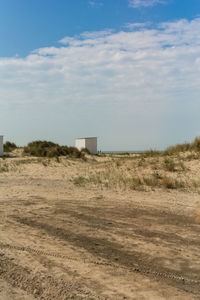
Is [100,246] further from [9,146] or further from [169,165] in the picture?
[9,146]

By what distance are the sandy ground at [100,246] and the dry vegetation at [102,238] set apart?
0.05ft

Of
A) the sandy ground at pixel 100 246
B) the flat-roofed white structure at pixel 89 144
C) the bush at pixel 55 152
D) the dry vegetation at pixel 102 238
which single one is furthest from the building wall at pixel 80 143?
the sandy ground at pixel 100 246

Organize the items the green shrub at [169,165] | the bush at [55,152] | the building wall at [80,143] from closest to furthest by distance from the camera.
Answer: the green shrub at [169,165] → the bush at [55,152] → the building wall at [80,143]

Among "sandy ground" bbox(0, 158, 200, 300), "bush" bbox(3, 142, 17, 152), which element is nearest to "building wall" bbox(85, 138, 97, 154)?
"bush" bbox(3, 142, 17, 152)

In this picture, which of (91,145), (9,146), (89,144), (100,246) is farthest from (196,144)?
(9,146)

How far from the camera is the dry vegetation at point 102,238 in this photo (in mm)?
5965

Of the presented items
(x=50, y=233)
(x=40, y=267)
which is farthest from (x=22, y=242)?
(x=40, y=267)

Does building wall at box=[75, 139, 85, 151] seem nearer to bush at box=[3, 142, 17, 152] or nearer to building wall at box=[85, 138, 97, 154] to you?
building wall at box=[85, 138, 97, 154]

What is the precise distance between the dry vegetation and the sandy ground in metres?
0.02

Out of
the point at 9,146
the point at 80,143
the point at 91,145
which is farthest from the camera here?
the point at 9,146

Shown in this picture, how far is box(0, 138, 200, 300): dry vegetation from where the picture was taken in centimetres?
596

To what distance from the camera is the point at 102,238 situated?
343 inches

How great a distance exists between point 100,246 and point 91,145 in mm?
34618

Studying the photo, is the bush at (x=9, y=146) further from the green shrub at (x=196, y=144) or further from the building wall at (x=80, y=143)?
the green shrub at (x=196, y=144)
